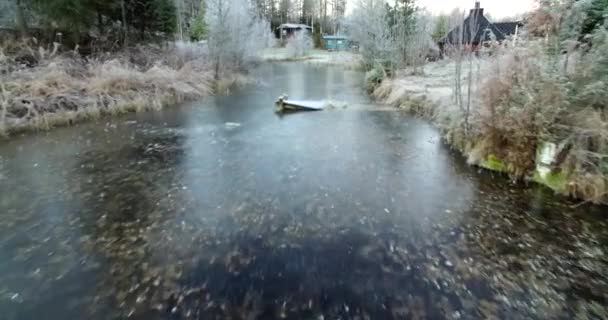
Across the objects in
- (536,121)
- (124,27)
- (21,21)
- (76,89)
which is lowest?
(536,121)

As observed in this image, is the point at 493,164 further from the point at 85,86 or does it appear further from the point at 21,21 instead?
the point at 21,21

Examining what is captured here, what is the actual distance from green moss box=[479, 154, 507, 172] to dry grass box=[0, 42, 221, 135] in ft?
32.8

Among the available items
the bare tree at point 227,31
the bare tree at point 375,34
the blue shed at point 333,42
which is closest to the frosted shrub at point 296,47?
the blue shed at point 333,42

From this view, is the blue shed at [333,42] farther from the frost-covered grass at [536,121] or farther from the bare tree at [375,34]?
the frost-covered grass at [536,121]

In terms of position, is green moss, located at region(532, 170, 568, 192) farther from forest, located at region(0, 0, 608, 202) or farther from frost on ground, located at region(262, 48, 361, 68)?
frost on ground, located at region(262, 48, 361, 68)

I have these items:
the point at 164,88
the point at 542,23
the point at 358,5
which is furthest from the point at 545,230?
the point at 358,5

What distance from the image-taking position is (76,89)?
10.2 m

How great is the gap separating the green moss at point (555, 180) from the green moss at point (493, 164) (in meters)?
0.65

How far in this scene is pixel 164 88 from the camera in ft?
41.7

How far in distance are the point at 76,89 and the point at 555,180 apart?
11962mm

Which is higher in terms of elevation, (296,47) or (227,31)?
(296,47)

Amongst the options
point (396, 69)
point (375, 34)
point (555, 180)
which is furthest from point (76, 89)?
point (375, 34)

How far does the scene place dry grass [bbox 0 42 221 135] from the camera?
8.66 m

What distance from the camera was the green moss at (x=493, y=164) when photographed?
6199 mm
